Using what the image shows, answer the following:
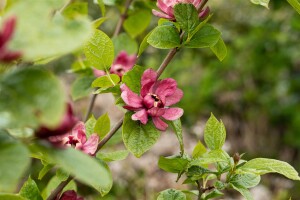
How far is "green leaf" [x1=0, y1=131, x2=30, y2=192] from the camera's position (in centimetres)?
37

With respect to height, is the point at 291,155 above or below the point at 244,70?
below

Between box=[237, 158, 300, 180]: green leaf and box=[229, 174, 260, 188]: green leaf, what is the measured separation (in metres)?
0.03

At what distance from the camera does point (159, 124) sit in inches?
25.3

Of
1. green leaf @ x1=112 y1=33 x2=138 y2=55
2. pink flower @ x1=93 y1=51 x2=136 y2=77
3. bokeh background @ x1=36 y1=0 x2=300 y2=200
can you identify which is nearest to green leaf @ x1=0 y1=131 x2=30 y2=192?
pink flower @ x1=93 y1=51 x2=136 y2=77

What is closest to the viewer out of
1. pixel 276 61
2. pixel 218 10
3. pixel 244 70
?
pixel 276 61

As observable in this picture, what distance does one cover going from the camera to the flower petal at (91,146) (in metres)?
0.64

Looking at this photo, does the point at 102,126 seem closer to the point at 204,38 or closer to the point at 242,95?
the point at 204,38

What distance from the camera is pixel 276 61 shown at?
3053 millimetres

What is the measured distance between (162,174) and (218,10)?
75.6 inches

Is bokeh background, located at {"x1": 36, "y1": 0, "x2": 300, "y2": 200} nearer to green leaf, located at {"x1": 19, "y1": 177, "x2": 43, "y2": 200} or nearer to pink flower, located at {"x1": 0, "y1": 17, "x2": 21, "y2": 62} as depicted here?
green leaf, located at {"x1": 19, "y1": 177, "x2": 43, "y2": 200}

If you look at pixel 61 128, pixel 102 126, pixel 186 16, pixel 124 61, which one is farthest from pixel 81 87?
pixel 61 128

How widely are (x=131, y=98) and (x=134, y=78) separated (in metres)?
0.03

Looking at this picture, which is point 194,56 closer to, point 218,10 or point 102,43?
point 218,10

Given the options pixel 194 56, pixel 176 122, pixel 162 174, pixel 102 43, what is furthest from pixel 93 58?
pixel 194 56
